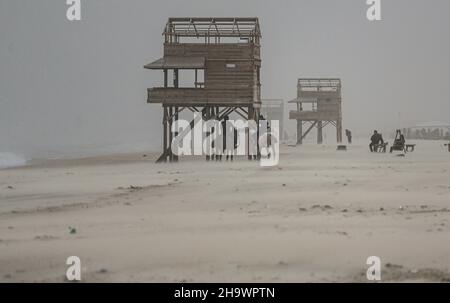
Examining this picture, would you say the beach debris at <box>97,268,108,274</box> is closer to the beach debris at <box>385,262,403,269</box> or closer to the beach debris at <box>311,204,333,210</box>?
the beach debris at <box>385,262,403,269</box>

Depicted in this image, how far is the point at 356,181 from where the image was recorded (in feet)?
59.5

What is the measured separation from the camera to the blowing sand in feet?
23.3

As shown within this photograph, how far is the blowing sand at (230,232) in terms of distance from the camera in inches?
280

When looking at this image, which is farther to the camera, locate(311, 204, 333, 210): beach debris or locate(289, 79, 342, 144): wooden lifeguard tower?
locate(289, 79, 342, 144): wooden lifeguard tower

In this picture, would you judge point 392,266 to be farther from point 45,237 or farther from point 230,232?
point 45,237

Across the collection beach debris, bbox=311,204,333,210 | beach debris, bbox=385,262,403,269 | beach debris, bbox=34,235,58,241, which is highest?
beach debris, bbox=385,262,403,269

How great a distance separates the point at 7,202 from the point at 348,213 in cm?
908

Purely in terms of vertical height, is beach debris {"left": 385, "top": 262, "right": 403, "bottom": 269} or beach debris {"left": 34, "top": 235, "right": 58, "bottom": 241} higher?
beach debris {"left": 385, "top": 262, "right": 403, "bottom": 269}

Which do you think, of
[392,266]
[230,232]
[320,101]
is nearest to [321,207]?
[230,232]

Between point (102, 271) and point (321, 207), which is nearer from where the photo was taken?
point (102, 271)

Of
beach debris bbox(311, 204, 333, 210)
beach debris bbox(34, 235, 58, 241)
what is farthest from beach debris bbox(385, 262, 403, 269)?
beach debris bbox(34, 235, 58, 241)

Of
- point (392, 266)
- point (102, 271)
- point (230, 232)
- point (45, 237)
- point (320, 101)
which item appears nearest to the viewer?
point (102, 271)

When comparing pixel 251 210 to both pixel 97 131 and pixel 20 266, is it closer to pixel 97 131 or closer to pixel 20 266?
pixel 20 266

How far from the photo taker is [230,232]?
31.1 feet
